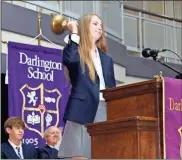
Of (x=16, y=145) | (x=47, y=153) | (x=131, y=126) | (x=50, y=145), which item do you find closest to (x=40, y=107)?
(x=50, y=145)

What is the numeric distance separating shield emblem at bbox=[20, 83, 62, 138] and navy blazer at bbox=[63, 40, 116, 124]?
8.98 ft

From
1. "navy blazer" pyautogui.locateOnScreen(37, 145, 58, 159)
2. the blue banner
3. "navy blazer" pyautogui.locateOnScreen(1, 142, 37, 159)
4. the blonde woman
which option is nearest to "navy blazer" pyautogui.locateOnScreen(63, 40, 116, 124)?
the blonde woman

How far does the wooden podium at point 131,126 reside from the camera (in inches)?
124

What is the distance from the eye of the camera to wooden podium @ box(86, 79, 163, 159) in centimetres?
316

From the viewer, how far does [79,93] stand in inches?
142

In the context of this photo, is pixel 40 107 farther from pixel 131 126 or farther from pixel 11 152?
pixel 131 126

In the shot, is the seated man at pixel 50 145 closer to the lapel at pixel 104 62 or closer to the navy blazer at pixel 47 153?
the navy blazer at pixel 47 153

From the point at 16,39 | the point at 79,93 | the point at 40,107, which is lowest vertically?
the point at 79,93

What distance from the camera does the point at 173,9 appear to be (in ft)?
37.1

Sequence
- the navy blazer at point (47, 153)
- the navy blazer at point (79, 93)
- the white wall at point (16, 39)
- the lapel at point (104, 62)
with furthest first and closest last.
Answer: the white wall at point (16, 39) < the navy blazer at point (47, 153) < the lapel at point (104, 62) < the navy blazer at point (79, 93)

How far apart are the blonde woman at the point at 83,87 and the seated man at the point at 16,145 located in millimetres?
1129

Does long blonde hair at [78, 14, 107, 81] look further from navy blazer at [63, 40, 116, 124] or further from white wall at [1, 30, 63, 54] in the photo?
white wall at [1, 30, 63, 54]

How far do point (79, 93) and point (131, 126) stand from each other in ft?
1.84

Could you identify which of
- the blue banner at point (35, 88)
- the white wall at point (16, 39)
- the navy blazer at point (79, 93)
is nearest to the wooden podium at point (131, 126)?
the navy blazer at point (79, 93)
